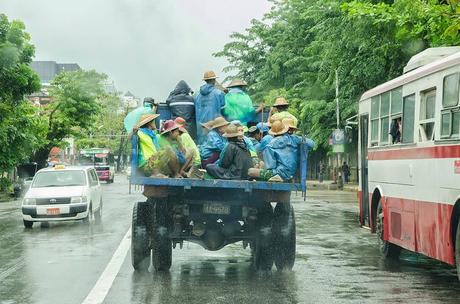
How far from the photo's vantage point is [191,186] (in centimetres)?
1058

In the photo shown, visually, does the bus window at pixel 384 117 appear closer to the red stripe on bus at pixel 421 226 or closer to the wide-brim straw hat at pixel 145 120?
the red stripe on bus at pixel 421 226

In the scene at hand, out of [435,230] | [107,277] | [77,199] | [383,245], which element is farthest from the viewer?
[77,199]

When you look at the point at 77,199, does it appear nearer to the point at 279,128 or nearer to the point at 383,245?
the point at 383,245

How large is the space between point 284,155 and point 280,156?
0.22 feet

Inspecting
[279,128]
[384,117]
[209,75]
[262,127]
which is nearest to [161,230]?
[279,128]

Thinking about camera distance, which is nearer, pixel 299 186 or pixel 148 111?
pixel 299 186

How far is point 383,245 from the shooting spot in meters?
13.7

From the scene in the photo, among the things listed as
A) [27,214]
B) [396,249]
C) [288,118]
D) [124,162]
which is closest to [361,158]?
[396,249]

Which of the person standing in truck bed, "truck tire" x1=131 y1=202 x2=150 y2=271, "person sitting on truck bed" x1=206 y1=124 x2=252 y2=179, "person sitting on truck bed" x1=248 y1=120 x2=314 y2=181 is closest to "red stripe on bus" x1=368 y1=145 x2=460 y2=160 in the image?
"person sitting on truck bed" x1=248 y1=120 x2=314 y2=181

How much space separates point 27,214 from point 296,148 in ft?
37.4

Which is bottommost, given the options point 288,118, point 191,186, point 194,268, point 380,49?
point 194,268

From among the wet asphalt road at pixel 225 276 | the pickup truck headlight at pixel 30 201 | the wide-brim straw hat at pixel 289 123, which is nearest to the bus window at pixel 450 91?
the wide-brim straw hat at pixel 289 123

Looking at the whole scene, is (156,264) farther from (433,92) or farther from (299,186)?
(433,92)

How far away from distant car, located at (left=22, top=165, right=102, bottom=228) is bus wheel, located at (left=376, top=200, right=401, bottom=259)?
9674mm
